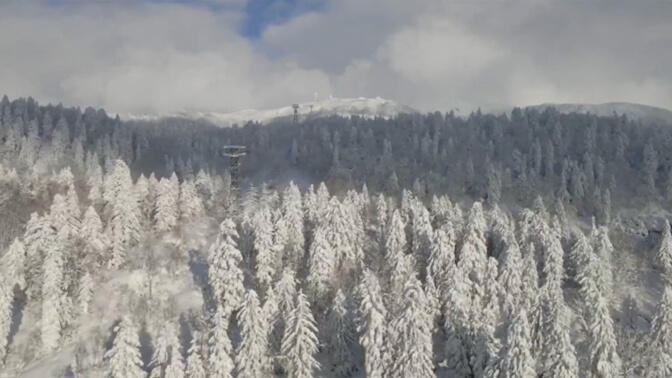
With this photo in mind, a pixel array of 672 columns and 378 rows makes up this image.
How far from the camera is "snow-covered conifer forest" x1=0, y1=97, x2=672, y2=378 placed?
66.6 meters

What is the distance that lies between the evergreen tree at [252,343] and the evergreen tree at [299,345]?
270 centimetres

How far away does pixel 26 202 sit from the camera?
13738 cm

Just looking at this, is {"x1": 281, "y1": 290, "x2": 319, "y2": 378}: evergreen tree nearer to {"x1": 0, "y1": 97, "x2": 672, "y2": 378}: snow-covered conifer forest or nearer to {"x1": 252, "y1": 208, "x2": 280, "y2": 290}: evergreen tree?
{"x1": 0, "y1": 97, "x2": 672, "y2": 378}: snow-covered conifer forest

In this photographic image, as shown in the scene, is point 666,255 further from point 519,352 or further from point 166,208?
point 166,208

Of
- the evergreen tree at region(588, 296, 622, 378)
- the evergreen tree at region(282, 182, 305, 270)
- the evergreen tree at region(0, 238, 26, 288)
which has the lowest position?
the evergreen tree at region(588, 296, 622, 378)

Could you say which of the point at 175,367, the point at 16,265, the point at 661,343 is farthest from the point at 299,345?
the point at 16,265

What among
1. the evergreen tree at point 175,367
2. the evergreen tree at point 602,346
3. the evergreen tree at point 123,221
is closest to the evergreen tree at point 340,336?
the evergreen tree at point 175,367

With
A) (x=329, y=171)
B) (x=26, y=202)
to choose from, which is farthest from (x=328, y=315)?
(x=329, y=171)

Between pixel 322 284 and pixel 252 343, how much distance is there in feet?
68.1

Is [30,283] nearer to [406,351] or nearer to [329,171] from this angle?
[406,351]

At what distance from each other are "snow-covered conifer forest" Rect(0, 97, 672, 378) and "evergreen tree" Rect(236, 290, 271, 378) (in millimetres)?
242

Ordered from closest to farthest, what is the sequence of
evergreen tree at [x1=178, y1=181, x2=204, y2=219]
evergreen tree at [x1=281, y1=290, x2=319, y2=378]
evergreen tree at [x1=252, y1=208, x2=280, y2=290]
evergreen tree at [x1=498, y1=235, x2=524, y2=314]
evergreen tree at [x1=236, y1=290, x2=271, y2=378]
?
1. evergreen tree at [x1=281, y1=290, x2=319, y2=378]
2. evergreen tree at [x1=236, y1=290, x2=271, y2=378]
3. evergreen tree at [x1=498, y1=235, x2=524, y2=314]
4. evergreen tree at [x1=252, y1=208, x2=280, y2=290]
5. evergreen tree at [x1=178, y1=181, x2=204, y2=219]

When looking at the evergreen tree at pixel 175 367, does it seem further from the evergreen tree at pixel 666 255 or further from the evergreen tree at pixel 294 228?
the evergreen tree at pixel 666 255

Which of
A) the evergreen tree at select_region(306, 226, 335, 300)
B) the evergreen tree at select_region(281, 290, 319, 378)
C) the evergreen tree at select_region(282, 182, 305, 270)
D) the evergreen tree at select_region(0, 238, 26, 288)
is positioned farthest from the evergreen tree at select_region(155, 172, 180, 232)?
the evergreen tree at select_region(281, 290, 319, 378)
